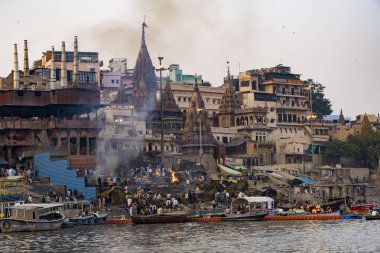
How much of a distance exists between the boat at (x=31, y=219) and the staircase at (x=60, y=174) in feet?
41.9

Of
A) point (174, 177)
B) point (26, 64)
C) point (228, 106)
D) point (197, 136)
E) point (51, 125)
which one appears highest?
point (26, 64)

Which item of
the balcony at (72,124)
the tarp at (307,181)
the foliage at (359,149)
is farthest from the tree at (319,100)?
the balcony at (72,124)

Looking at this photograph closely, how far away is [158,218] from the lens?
63.4m

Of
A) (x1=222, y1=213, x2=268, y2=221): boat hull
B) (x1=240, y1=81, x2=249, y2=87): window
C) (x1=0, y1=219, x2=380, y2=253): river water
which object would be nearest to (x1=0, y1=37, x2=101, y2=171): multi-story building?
(x1=222, y1=213, x2=268, y2=221): boat hull

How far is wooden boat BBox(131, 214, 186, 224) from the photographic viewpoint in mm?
62816

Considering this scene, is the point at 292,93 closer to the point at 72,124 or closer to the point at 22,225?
the point at 72,124

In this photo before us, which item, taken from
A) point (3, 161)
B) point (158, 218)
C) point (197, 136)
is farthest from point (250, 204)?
point (197, 136)

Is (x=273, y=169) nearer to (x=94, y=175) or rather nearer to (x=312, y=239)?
(x=94, y=175)

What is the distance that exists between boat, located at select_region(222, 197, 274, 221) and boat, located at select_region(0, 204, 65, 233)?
41.1 feet

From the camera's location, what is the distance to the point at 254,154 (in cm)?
10644

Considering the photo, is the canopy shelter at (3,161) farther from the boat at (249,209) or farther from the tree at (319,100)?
the tree at (319,100)

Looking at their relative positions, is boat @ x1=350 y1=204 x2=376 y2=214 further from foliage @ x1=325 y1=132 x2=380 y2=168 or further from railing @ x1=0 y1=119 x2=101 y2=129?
foliage @ x1=325 y1=132 x2=380 y2=168

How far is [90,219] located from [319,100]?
84101mm

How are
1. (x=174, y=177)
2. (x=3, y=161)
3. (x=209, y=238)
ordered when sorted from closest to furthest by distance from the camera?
(x=209, y=238), (x=3, y=161), (x=174, y=177)
